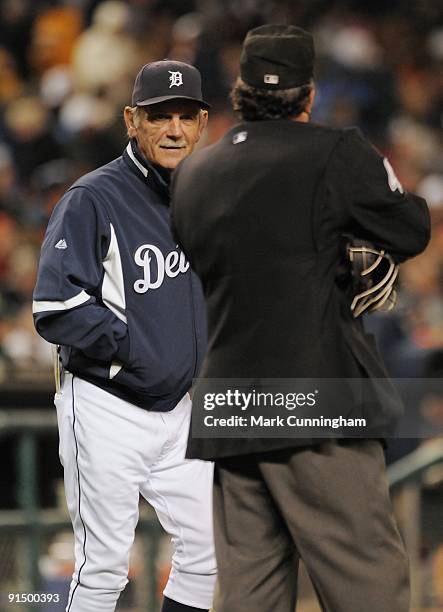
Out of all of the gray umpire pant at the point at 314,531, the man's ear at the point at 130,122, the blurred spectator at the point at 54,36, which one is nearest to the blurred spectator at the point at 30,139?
the blurred spectator at the point at 54,36

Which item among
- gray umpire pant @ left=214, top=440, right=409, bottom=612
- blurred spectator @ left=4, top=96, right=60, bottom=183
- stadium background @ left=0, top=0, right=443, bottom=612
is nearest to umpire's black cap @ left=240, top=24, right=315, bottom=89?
gray umpire pant @ left=214, top=440, right=409, bottom=612

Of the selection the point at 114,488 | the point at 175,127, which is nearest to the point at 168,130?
the point at 175,127

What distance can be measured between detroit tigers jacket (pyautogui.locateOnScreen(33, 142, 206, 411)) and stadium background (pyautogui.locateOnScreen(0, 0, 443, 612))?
2088 millimetres

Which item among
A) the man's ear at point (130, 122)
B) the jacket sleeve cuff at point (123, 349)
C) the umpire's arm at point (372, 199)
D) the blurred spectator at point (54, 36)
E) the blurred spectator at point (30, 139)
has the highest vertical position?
the blurred spectator at point (54, 36)

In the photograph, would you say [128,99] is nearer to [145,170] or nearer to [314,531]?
[145,170]

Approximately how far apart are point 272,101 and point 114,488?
126cm

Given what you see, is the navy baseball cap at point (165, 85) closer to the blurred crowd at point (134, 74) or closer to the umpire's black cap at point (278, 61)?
the umpire's black cap at point (278, 61)

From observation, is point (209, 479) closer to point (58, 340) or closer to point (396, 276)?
point (58, 340)

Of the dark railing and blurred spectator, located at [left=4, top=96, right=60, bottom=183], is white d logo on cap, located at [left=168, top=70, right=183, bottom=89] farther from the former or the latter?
blurred spectator, located at [left=4, top=96, right=60, bottom=183]

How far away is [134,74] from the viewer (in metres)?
9.01

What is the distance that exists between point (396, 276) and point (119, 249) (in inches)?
35.6

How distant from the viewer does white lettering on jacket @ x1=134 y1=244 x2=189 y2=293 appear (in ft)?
12.4

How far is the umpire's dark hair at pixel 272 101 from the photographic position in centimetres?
315

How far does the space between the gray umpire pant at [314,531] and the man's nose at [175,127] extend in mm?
1090
